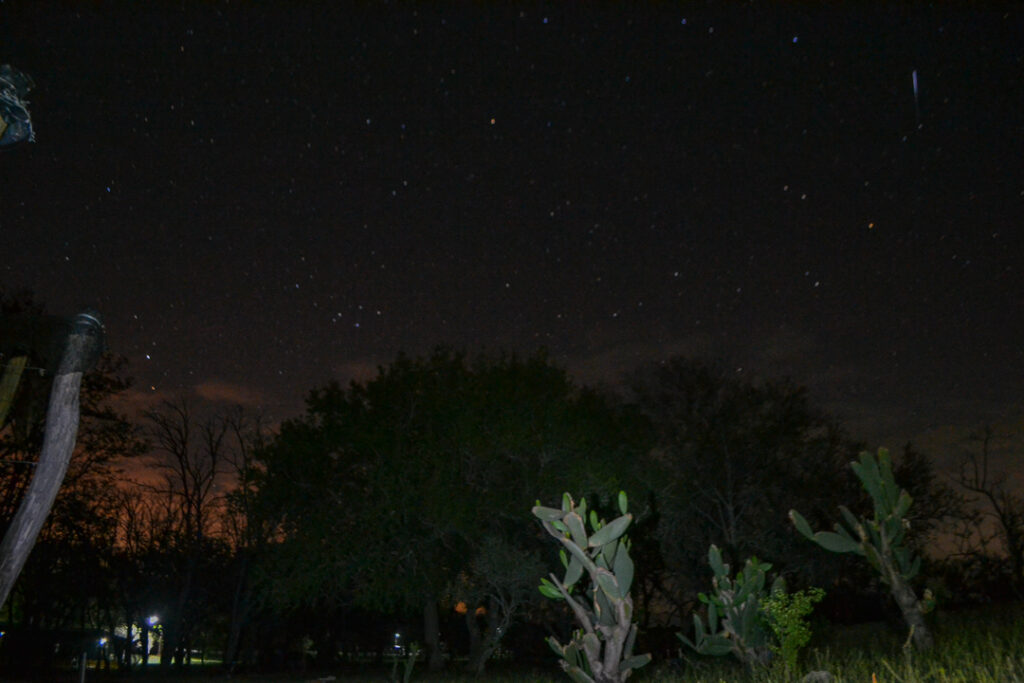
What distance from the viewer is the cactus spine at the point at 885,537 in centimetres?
972

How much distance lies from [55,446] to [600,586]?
565 cm

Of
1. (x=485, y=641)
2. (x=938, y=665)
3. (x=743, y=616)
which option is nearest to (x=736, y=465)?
(x=485, y=641)

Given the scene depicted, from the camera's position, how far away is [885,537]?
32.3 ft

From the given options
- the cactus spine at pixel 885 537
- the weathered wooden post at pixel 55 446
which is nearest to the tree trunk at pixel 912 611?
the cactus spine at pixel 885 537

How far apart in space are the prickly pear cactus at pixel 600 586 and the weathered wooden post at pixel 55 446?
462 centimetres

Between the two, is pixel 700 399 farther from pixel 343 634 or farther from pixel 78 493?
pixel 343 634

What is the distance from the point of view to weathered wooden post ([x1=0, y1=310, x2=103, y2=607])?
584cm

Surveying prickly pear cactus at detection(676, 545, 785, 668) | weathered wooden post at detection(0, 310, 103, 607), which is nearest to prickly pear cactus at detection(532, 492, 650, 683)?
prickly pear cactus at detection(676, 545, 785, 668)

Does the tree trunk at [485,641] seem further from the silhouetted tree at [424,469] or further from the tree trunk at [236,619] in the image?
the tree trunk at [236,619]

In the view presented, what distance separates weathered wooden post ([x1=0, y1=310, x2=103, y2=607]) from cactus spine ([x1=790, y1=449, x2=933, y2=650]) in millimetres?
8320

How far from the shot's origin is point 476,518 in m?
24.7

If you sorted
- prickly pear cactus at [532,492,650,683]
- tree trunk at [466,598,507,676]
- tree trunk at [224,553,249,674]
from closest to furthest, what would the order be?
prickly pear cactus at [532,492,650,683]
tree trunk at [466,598,507,676]
tree trunk at [224,553,249,674]

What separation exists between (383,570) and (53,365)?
20237mm

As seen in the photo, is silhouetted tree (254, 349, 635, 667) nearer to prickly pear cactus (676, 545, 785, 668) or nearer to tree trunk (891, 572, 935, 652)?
prickly pear cactus (676, 545, 785, 668)
